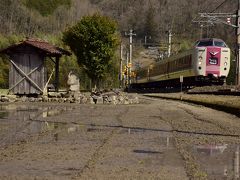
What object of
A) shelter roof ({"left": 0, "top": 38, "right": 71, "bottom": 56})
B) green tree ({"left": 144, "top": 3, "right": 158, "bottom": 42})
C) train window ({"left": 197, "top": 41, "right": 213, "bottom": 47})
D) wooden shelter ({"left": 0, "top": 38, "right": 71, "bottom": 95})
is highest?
green tree ({"left": 144, "top": 3, "right": 158, "bottom": 42})

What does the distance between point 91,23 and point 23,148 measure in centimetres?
3918

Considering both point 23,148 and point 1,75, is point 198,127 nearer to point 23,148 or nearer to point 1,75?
point 23,148

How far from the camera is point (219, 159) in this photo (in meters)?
8.47

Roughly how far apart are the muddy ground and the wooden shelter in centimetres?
1559

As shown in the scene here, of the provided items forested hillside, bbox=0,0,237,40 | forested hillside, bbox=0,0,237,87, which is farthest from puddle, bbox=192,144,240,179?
forested hillside, bbox=0,0,237,40

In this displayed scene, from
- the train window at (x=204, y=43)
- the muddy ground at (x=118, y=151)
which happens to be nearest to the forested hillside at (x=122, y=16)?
the train window at (x=204, y=43)

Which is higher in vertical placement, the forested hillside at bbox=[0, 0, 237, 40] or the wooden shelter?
the forested hillside at bbox=[0, 0, 237, 40]

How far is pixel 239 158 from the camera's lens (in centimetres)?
860

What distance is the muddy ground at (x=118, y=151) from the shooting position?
716 cm

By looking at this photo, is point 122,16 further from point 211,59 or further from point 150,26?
point 211,59

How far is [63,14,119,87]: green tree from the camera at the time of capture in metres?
47.2

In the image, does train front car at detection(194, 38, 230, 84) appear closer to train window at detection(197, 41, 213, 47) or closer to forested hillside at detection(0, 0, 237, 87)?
train window at detection(197, 41, 213, 47)

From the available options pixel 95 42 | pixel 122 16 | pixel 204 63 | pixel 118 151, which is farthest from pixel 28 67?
pixel 122 16

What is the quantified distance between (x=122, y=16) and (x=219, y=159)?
12726 centimetres
